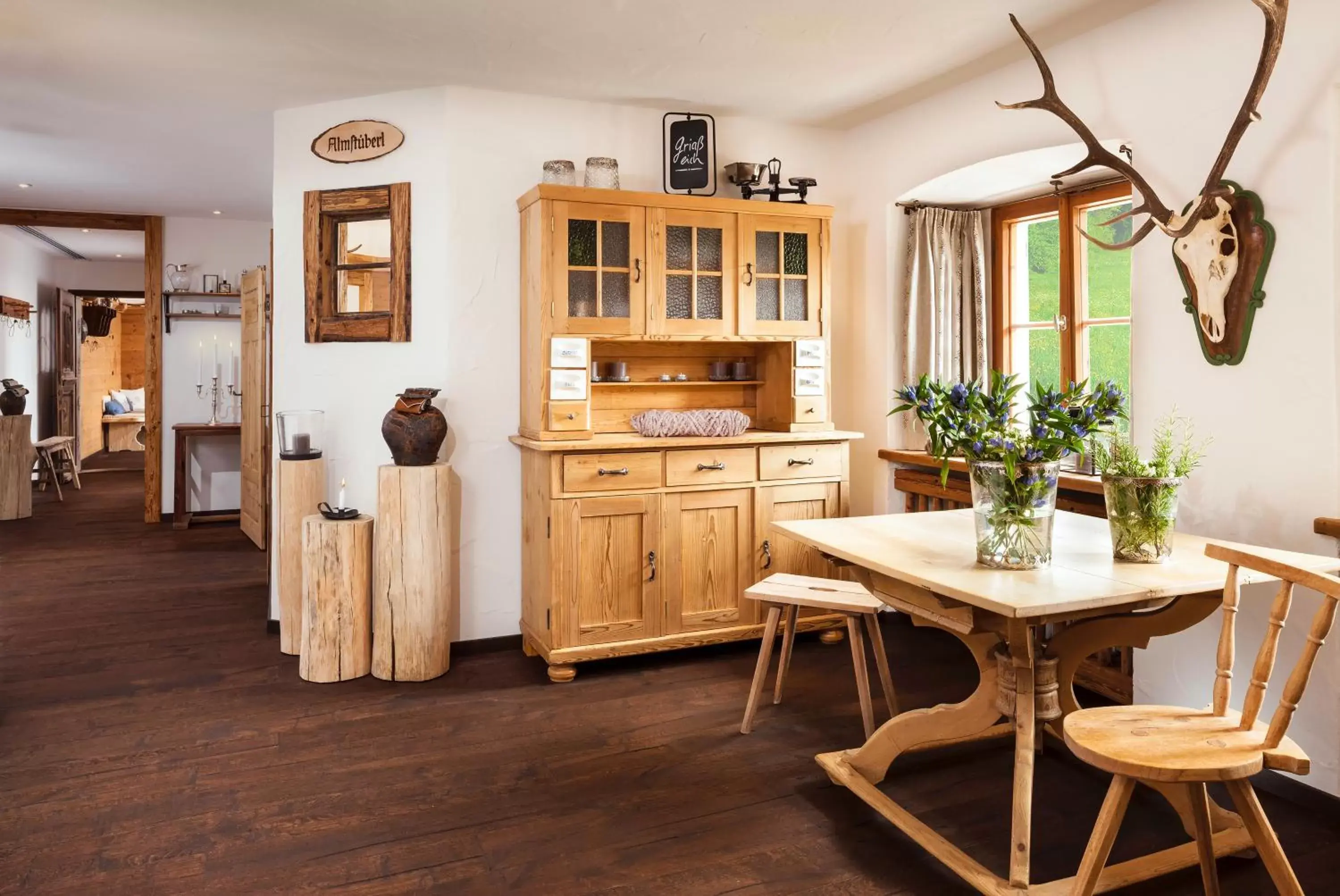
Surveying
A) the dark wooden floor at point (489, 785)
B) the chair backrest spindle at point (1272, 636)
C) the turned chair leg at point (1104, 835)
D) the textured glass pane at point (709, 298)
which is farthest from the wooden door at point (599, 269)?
the turned chair leg at point (1104, 835)

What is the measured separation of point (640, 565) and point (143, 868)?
204cm

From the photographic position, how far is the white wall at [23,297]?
834cm

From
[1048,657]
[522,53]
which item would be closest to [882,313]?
→ [522,53]

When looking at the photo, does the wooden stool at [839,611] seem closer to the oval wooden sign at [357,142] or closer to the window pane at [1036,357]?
the window pane at [1036,357]

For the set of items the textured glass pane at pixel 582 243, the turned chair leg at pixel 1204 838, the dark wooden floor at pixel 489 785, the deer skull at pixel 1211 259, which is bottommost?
the dark wooden floor at pixel 489 785

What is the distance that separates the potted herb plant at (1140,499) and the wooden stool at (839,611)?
2.84 ft

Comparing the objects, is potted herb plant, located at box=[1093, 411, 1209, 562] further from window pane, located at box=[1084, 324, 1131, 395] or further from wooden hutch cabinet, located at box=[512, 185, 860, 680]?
wooden hutch cabinet, located at box=[512, 185, 860, 680]

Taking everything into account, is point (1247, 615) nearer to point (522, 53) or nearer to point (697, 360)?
point (697, 360)

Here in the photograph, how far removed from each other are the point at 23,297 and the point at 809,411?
878cm

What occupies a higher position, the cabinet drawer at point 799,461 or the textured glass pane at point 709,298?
the textured glass pane at point 709,298

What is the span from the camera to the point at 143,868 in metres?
2.24

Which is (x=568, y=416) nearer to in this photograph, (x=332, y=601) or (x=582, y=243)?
(x=582, y=243)

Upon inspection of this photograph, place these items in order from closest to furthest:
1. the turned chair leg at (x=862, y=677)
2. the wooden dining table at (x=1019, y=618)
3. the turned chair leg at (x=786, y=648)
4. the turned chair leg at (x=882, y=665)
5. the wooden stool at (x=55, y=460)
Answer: the wooden dining table at (x=1019, y=618) → the turned chair leg at (x=862, y=677) → the turned chair leg at (x=882, y=665) → the turned chair leg at (x=786, y=648) → the wooden stool at (x=55, y=460)

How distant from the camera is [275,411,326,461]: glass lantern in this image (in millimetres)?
4004
